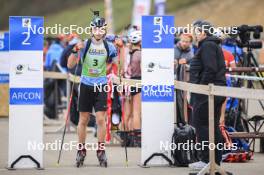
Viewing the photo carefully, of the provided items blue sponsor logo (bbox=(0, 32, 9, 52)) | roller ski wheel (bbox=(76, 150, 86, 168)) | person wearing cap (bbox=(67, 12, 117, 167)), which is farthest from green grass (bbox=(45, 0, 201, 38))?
roller ski wheel (bbox=(76, 150, 86, 168))

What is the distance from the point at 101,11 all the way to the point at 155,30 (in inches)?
1787

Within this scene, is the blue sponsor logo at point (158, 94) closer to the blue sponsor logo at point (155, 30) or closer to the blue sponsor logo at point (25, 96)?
the blue sponsor logo at point (155, 30)

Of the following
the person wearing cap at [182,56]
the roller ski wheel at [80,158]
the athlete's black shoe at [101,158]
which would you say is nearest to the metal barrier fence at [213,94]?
the athlete's black shoe at [101,158]

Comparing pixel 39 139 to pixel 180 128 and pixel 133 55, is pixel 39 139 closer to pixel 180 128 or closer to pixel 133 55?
pixel 180 128

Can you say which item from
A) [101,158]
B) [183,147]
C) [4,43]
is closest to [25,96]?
[101,158]

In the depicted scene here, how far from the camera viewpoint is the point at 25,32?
45.5 feet

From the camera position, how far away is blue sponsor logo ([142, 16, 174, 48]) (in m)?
14.2

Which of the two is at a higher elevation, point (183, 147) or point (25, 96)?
point (25, 96)

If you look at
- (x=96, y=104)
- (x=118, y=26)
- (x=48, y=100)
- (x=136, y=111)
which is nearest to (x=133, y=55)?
(x=136, y=111)

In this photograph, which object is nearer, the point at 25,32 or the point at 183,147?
the point at 25,32

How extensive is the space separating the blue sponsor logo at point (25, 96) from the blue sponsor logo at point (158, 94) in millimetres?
1517

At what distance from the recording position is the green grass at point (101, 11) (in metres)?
58.3

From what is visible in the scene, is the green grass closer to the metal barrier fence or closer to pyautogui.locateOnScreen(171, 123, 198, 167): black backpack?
pyautogui.locateOnScreen(171, 123, 198, 167): black backpack

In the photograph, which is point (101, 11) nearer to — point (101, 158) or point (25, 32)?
point (101, 158)
